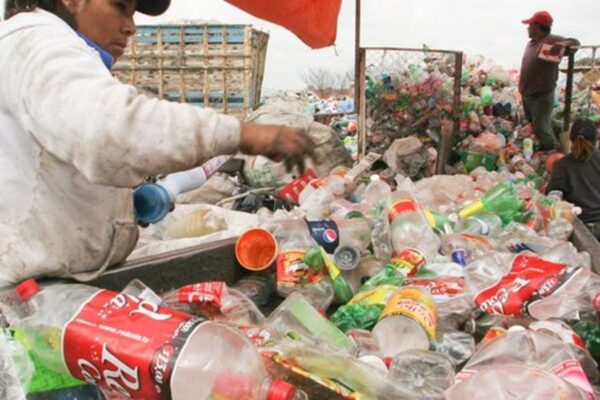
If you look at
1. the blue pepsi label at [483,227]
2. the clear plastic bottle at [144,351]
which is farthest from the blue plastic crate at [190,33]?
the clear plastic bottle at [144,351]

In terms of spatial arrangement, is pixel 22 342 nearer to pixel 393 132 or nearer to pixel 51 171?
pixel 51 171

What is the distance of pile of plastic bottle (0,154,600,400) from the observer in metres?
1.31

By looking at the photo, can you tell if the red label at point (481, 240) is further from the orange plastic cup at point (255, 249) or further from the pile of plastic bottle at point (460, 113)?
the pile of plastic bottle at point (460, 113)

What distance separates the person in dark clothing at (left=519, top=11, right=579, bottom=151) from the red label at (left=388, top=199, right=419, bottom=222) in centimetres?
586

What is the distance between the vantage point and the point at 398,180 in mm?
5316

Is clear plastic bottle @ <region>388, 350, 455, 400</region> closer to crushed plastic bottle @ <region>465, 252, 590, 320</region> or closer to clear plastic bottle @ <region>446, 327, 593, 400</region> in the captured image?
clear plastic bottle @ <region>446, 327, 593, 400</region>

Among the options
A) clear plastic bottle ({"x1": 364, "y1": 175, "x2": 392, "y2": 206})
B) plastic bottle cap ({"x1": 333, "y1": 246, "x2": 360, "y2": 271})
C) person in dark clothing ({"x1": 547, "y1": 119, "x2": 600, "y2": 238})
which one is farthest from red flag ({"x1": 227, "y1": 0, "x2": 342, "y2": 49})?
plastic bottle cap ({"x1": 333, "y1": 246, "x2": 360, "y2": 271})

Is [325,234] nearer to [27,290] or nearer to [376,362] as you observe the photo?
[376,362]

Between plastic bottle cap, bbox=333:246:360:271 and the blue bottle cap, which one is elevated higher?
the blue bottle cap

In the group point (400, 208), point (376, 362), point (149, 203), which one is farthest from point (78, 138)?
point (400, 208)

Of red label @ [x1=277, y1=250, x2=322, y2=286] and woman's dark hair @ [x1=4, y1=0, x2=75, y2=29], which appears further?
red label @ [x1=277, y1=250, x2=322, y2=286]

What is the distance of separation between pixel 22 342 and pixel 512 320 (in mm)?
1611

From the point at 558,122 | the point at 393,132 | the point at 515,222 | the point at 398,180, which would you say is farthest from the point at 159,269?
the point at 558,122

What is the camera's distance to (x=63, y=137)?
4.12 ft
